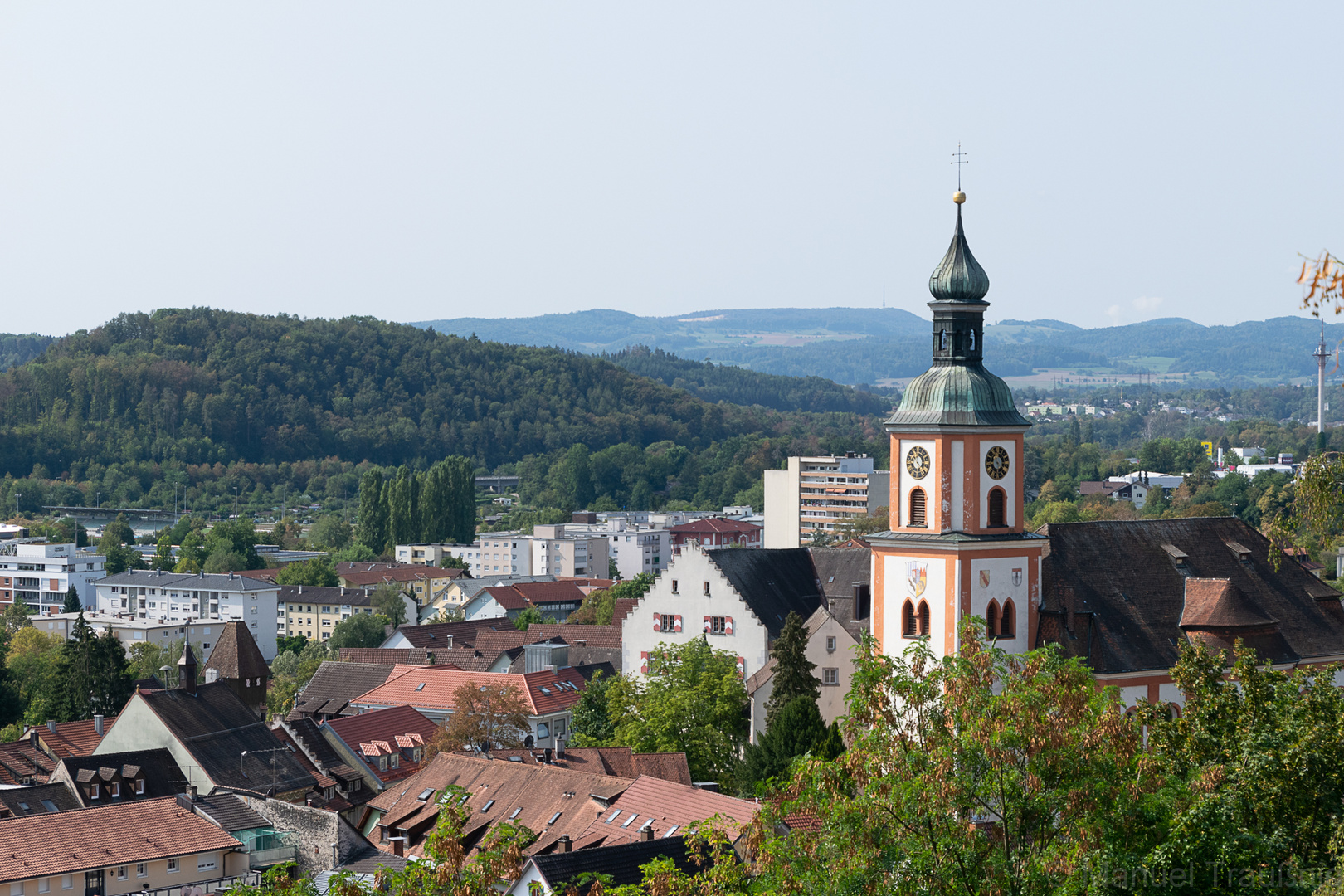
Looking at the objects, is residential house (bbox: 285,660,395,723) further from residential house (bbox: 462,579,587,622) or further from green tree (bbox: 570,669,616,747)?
residential house (bbox: 462,579,587,622)

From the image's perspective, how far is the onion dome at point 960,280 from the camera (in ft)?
155

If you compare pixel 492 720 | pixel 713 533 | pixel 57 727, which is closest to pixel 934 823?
pixel 492 720

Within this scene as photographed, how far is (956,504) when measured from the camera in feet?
152

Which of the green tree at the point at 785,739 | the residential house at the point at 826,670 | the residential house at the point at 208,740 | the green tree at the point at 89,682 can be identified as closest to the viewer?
the green tree at the point at 785,739

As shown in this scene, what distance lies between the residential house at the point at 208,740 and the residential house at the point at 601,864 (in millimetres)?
24216

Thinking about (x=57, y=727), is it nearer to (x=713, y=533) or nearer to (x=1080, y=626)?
(x=1080, y=626)

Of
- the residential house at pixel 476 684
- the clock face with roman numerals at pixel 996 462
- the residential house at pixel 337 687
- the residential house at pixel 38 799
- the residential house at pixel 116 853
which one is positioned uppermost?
the clock face with roman numerals at pixel 996 462

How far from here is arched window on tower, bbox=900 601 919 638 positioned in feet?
153

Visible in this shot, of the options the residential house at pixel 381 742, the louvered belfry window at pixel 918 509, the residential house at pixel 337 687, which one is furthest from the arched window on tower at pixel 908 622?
the residential house at pixel 337 687

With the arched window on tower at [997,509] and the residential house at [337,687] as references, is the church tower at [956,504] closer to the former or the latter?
the arched window on tower at [997,509]

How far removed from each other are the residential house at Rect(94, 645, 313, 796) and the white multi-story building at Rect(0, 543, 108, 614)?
349 ft

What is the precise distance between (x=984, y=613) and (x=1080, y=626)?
3221mm

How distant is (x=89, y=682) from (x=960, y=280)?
50649mm

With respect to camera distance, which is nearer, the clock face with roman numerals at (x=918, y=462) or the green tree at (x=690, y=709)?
the clock face with roman numerals at (x=918, y=462)
